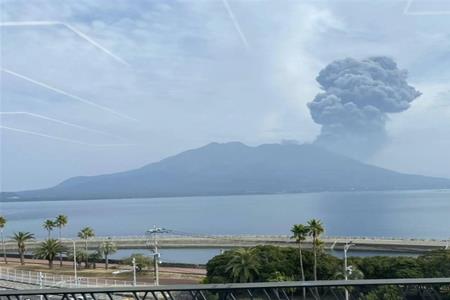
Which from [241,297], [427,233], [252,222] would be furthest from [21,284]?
[252,222]

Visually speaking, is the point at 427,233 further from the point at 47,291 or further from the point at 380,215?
the point at 47,291

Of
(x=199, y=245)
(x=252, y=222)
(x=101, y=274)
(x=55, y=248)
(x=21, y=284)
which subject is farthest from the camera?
(x=252, y=222)

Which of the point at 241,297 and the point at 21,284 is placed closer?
the point at 241,297

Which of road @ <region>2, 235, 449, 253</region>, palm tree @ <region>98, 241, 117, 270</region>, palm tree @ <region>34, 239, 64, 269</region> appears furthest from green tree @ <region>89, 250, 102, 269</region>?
road @ <region>2, 235, 449, 253</region>

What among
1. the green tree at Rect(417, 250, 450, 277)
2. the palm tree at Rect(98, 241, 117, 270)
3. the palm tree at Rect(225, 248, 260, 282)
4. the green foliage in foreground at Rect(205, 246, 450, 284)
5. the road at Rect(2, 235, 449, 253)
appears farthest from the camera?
the road at Rect(2, 235, 449, 253)

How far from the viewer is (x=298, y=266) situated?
2578 centimetres

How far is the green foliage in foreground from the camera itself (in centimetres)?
2275

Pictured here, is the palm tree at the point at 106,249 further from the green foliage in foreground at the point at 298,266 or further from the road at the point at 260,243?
the green foliage in foreground at the point at 298,266

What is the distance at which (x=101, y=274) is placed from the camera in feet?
105

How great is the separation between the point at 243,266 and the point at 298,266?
3603 millimetres

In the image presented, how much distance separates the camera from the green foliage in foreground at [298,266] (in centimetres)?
2275

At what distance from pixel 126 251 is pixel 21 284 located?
34.7m

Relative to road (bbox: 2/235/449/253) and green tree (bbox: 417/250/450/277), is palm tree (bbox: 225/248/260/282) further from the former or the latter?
road (bbox: 2/235/449/253)

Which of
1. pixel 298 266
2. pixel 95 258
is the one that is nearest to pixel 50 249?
pixel 95 258
